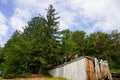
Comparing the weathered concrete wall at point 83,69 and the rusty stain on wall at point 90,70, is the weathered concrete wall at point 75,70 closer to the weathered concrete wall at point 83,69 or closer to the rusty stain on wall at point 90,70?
the weathered concrete wall at point 83,69

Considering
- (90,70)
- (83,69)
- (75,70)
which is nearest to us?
(83,69)

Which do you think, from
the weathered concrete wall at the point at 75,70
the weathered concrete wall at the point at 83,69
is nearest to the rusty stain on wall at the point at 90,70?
the weathered concrete wall at the point at 83,69

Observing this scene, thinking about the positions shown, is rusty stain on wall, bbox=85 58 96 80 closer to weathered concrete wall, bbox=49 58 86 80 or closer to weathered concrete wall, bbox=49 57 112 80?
weathered concrete wall, bbox=49 57 112 80

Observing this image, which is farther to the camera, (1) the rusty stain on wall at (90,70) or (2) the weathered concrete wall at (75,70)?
(2) the weathered concrete wall at (75,70)

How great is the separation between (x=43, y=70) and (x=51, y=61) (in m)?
1.69

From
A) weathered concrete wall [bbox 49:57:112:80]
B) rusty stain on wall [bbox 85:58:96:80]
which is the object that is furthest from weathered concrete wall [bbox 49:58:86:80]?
rusty stain on wall [bbox 85:58:96:80]

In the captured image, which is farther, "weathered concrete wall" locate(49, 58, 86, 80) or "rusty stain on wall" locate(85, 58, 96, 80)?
"weathered concrete wall" locate(49, 58, 86, 80)

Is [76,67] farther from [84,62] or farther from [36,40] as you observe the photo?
[36,40]

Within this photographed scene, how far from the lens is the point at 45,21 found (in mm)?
31266

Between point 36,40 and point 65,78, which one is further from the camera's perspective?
point 36,40

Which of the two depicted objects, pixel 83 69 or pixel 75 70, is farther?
pixel 75 70

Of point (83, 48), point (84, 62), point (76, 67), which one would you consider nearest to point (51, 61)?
point (76, 67)

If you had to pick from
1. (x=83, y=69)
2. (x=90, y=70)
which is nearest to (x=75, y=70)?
(x=90, y=70)

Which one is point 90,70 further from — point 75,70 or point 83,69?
point 75,70
